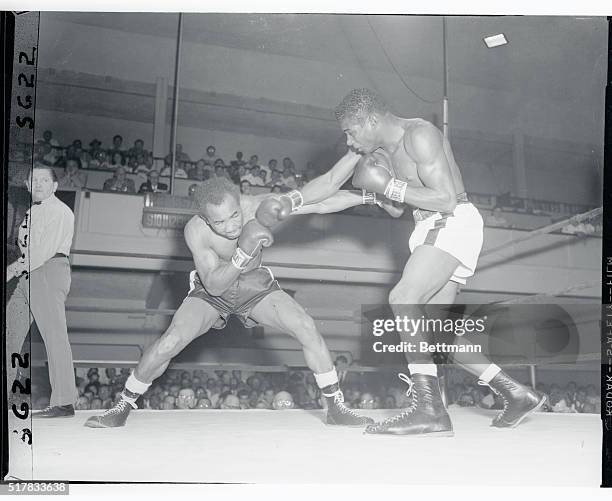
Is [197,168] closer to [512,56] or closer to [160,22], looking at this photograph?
[160,22]

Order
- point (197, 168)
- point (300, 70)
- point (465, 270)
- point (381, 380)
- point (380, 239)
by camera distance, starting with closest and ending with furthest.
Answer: point (465, 270) < point (300, 70) < point (381, 380) < point (380, 239) < point (197, 168)

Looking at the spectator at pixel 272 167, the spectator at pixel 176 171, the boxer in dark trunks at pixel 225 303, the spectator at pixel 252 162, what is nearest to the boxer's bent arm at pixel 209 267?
the boxer in dark trunks at pixel 225 303

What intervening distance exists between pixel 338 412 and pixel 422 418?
0.36 meters

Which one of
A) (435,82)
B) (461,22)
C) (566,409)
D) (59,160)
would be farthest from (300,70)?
(566,409)

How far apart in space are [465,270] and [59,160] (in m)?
1.61

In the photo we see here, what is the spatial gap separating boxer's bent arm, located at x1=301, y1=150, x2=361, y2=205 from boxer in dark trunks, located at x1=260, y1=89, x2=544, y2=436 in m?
0.15

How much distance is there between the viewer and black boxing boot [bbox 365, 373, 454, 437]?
2.03 m

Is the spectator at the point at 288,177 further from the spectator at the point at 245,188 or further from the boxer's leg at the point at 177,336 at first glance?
the boxer's leg at the point at 177,336

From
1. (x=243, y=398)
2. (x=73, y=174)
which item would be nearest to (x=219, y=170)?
(x=73, y=174)

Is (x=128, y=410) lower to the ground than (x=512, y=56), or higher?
lower

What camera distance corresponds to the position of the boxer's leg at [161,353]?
2248 millimetres

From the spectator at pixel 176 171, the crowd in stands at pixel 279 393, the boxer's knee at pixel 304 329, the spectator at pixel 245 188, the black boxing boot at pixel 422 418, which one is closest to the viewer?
the black boxing boot at pixel 422 418

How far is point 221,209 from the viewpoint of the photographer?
230 centimetres

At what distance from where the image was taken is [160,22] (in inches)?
97.3
